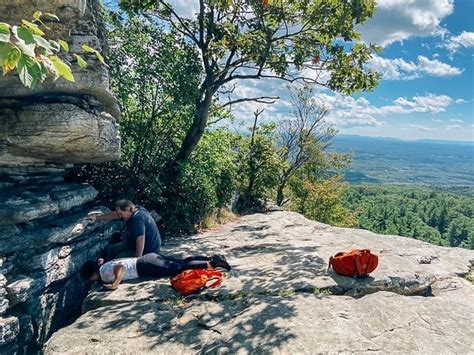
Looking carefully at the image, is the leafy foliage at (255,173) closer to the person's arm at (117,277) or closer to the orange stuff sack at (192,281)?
the orange stuff sack at (192,281)

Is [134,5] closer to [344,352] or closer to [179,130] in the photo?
[179,130]

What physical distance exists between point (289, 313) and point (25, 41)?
6072mm

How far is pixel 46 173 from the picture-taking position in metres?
9.31

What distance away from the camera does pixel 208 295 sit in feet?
25.3

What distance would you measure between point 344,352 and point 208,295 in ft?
10.1

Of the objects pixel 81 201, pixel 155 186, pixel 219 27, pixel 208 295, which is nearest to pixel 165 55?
pixel 219 27

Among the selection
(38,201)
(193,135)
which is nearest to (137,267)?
(38,201)

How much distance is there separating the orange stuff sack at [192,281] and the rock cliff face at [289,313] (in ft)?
0.58

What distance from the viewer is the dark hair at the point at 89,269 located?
Result: 28.9 ft

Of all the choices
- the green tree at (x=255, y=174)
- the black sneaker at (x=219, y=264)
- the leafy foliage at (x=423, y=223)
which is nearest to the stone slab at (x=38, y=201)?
the black sneaker at (x=219, y=264)

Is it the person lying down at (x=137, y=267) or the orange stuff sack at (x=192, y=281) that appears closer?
the orange stuff sack at (x=192, y=281)

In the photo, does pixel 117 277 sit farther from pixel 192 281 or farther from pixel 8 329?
pixel 8 329

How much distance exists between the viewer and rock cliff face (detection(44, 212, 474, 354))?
5.91m

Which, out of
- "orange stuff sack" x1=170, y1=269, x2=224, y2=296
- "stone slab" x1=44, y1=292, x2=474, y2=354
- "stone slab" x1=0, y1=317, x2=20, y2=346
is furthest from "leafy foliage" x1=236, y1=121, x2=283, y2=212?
"stone slab" x1=0, y1=317, x2=20, y2=346
